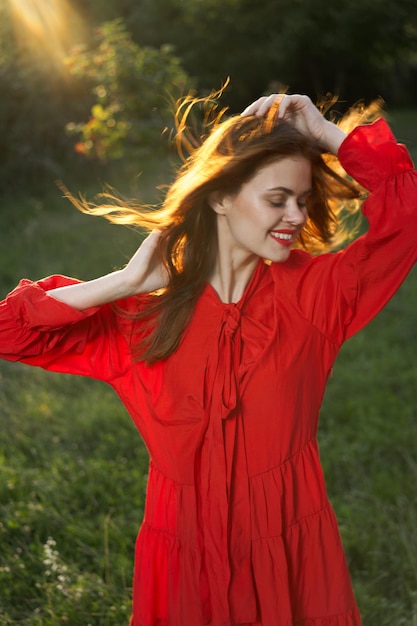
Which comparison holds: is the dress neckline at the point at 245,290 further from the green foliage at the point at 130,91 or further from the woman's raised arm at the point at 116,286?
the green foliage at the point at 130,91

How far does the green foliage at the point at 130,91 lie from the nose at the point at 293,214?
2.88 meters

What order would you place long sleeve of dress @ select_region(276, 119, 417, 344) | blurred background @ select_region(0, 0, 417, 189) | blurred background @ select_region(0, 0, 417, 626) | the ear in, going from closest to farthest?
1. long sleeve of dress @ select_region(276, 119, 417, 344)
2. the ear
3. blurred background @ select_region(0, 0, 417, 626)
4. blurred background @ select_region(0, 0, 417, 189)

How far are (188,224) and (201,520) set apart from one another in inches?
29.5

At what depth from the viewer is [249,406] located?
6.72 feet

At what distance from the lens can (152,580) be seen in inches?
85.6

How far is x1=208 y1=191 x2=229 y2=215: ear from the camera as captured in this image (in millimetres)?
2066

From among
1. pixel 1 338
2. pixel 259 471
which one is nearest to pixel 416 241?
pixel 259 471

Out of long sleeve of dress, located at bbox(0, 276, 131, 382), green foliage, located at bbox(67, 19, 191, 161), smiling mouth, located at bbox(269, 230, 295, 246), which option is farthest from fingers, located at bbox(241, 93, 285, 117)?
green foliage, located at bbox(67, 19, 191, 161)

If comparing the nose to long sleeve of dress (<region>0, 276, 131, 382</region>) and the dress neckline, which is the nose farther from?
long sleeve of dress (<region>0, 276, 131, 382</region>)

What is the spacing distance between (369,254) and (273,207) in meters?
0.25

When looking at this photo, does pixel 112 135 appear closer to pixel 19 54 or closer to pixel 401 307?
pixel 401 307

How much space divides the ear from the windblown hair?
0.01m

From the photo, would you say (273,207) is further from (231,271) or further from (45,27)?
(45,27)

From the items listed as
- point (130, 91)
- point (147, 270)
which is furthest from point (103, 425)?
point (147, 270)
